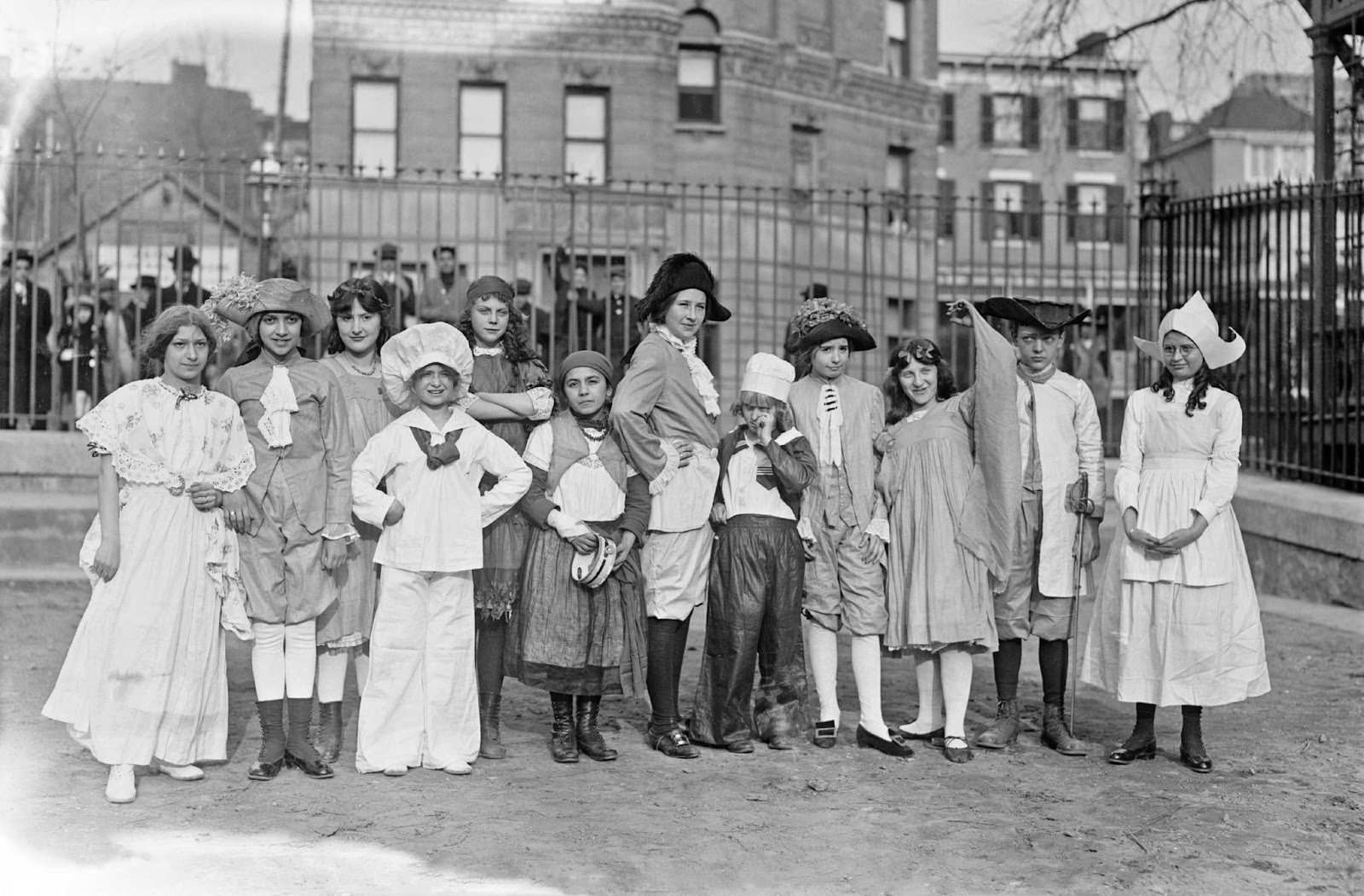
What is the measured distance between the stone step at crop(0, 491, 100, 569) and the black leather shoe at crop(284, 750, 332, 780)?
549 centimetres

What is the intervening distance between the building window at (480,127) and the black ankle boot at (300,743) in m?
19.3

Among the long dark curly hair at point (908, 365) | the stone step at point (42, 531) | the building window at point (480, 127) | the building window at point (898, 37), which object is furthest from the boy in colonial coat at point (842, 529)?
the building window at point (898, 37)

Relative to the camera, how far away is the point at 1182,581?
19.4 ft

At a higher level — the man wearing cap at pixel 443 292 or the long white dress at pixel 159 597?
the man wearing cap at pixel 443 292

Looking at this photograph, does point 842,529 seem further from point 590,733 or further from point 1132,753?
point 1132,753

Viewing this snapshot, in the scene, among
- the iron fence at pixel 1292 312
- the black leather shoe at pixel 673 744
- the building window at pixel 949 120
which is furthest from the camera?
the building window at pixel 949 120

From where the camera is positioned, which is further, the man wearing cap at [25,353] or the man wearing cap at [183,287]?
the man wearing cap at [25,353]

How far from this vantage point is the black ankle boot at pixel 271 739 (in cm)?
550

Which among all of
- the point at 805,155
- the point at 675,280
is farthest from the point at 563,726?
the point at 805,155

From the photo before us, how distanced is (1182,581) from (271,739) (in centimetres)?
366

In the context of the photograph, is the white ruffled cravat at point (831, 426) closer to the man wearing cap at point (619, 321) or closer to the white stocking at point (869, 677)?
the white stocking at point (869, 677)

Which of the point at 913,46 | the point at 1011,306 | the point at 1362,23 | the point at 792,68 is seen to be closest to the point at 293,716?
the point at 1011,306

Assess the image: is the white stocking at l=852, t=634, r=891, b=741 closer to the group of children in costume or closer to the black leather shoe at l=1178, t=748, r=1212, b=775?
the group of children in costume

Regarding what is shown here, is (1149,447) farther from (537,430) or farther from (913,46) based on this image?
(913,46)
